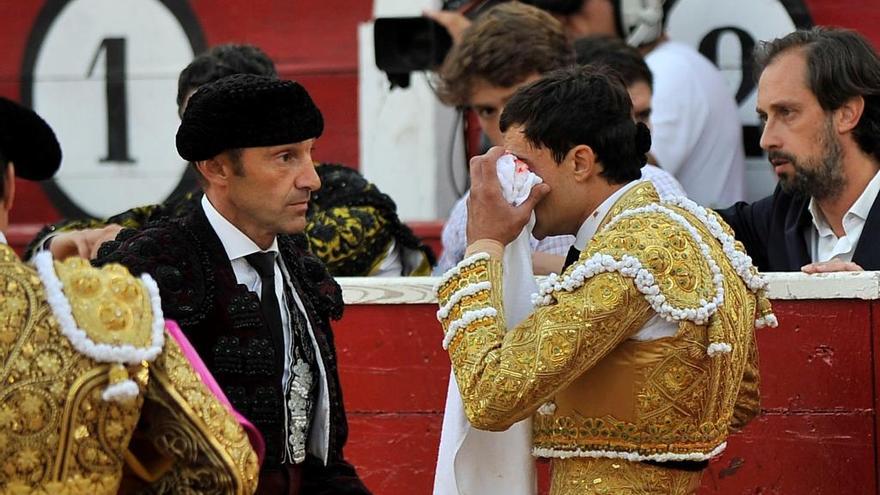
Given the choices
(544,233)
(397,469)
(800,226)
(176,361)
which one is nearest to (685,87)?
(800,226)

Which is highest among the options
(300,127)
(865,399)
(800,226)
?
(300,127)

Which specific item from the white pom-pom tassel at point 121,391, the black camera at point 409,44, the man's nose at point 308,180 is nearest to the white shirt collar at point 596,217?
the man's nose at point 308,180

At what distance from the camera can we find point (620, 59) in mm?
5383

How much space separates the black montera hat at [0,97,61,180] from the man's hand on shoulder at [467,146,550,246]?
37.2 inches

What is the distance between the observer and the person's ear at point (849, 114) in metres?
4.61

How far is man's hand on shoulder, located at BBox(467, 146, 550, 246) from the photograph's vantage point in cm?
345

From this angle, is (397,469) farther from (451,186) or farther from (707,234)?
(451,186)

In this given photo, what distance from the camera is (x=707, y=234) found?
3447 millimetres

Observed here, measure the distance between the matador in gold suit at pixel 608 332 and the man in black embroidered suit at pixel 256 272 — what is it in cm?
34

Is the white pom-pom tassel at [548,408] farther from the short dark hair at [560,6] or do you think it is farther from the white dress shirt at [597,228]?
the short dark hair at [560,6]

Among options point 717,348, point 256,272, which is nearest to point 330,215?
point 256,272

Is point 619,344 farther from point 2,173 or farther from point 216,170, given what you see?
point 2,173

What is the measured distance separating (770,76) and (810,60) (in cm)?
11

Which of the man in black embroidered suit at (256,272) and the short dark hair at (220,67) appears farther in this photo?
the short dark hair at (220,67)
